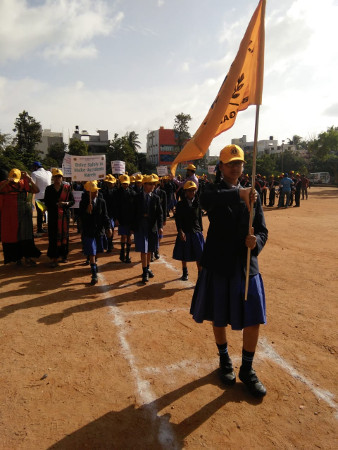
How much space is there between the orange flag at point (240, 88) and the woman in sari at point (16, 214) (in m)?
5.16

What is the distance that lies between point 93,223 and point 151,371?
3.54 metres

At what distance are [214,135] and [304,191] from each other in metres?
24.5

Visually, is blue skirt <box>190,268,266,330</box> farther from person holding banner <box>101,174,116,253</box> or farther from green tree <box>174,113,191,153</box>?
green tree <box>174,113,191,153</box>

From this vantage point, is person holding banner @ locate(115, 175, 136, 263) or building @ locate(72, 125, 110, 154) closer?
person holding banner @ locate(115, 175, 136, 263)

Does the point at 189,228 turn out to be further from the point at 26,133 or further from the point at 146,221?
the point at 26,133

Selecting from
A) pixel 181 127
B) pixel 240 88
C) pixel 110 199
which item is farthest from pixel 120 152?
pixel 240 88

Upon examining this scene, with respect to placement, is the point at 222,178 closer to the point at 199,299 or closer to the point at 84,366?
the point at 199,299

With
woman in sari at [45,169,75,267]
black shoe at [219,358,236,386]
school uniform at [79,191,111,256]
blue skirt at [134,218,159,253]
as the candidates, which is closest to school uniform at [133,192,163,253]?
blue skirt at [134,218,159,253]

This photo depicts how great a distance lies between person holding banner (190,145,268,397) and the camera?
106 inches

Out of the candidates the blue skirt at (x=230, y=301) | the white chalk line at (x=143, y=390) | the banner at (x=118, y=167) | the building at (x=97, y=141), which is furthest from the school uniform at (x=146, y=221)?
the building at (x=97, y=141)

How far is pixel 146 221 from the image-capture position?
19.5 ft

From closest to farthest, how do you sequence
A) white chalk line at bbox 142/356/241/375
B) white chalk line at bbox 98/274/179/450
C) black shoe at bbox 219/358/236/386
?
white chalk line at bbox 98/274/179/450
black shoe at bbox 219/358/236/386
white chalk line at bbox 142/356/241/375

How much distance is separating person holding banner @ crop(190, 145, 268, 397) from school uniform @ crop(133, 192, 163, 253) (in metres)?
2.97

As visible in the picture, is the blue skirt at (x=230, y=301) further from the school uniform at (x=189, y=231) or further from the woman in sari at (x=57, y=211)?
the woman in sari at (x=57, y=211)
